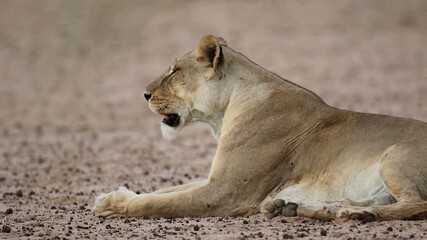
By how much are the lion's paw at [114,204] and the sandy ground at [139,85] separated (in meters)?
0.10

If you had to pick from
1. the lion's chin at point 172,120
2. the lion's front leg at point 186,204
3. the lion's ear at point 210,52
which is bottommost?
the lion's front leg at point 186,204

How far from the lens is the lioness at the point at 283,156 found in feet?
20.1

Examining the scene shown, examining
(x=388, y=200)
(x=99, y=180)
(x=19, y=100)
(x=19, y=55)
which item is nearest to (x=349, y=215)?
(x=388, y=200)

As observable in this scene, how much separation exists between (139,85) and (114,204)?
12715mm

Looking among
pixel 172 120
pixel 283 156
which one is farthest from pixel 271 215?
pixel 172 120

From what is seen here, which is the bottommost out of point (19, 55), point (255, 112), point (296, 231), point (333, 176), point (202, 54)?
point (296, 231)

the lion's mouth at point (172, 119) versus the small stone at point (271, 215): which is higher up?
the lion's mouth at point (172, 119)

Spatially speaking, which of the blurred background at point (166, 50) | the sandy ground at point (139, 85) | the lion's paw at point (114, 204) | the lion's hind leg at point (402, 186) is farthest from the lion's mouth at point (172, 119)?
the blurred background at point (166, 50)

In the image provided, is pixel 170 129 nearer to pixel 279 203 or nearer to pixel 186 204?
pixel 186 204

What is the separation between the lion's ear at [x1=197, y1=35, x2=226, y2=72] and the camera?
6898 millimetres

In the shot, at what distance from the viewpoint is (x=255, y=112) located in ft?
22.1

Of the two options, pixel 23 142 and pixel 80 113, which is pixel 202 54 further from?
pixel 80 113

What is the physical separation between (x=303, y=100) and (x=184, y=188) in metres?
1.12

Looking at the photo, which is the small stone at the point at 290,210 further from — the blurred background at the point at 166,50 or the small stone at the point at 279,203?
the blurred background at the point at 166,50
